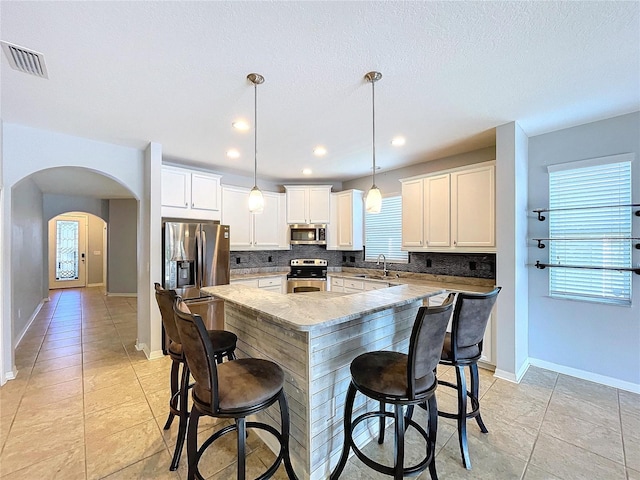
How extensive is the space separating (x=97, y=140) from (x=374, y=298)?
3648mm

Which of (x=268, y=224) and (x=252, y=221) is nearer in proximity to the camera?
(x=252, y=221)

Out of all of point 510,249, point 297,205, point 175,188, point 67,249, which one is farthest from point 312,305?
point 67,249

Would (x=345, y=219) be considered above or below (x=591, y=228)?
above

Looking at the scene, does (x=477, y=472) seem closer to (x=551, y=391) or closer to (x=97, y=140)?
(x=551, y=391)

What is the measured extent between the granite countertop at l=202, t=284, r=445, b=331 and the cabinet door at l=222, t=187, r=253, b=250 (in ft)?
7.83

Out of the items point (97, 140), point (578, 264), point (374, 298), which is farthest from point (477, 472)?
point (97, 140)

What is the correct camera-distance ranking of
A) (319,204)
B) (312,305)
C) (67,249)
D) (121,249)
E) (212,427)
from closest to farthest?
(312,305), (212,427), (319,204), (121,249), (67,249)

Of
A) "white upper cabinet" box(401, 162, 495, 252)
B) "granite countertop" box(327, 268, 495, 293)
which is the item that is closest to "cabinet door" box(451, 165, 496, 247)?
"white upper cabinet" box(401, 162, 495, 252)

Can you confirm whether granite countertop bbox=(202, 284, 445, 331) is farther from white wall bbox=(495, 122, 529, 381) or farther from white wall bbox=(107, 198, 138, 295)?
white wall bbox=(107, 198, 138, 295)

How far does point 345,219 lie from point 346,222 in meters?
0.06

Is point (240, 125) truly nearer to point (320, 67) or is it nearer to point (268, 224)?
point (320, 67)

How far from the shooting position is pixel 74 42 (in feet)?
5.57

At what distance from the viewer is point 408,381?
1.44m

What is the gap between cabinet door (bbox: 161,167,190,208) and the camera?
3.74 meters
